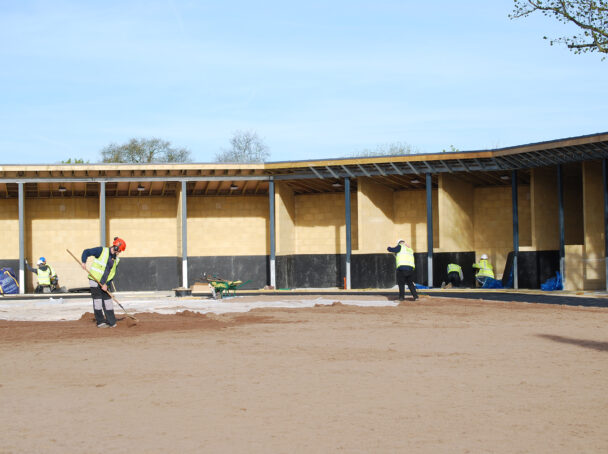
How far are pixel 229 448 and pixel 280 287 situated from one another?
87.1ft

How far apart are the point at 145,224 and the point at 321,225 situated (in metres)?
7.47

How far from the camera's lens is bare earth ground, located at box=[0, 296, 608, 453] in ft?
19.6

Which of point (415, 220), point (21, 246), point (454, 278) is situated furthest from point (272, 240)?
point (21, 246)

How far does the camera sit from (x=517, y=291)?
25.8 metres

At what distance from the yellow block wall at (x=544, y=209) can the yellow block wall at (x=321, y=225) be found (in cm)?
816

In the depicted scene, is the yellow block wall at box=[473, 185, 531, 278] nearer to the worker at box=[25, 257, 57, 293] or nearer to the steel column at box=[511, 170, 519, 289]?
the steel column at box=[511, 170, 519, 289]

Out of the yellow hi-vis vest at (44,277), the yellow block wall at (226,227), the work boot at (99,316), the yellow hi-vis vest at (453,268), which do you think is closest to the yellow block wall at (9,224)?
the yellow hi-vis vest at (44,277)

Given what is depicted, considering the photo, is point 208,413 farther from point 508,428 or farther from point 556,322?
point 556,322

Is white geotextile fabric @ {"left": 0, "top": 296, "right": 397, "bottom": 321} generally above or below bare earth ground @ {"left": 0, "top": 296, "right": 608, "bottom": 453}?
above

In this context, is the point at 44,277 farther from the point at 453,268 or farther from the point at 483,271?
the point at 483,271

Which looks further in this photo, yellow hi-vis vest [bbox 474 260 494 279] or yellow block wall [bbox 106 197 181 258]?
yellow block wall [bbox 106 197 181 258]

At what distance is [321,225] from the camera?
109ft

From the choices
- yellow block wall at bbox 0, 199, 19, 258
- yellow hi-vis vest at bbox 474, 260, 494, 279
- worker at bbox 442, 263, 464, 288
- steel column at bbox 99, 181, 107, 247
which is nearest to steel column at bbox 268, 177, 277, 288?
steel column at bbox 99, 181, 107, 247

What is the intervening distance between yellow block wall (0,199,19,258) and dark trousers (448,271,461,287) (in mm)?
17609
